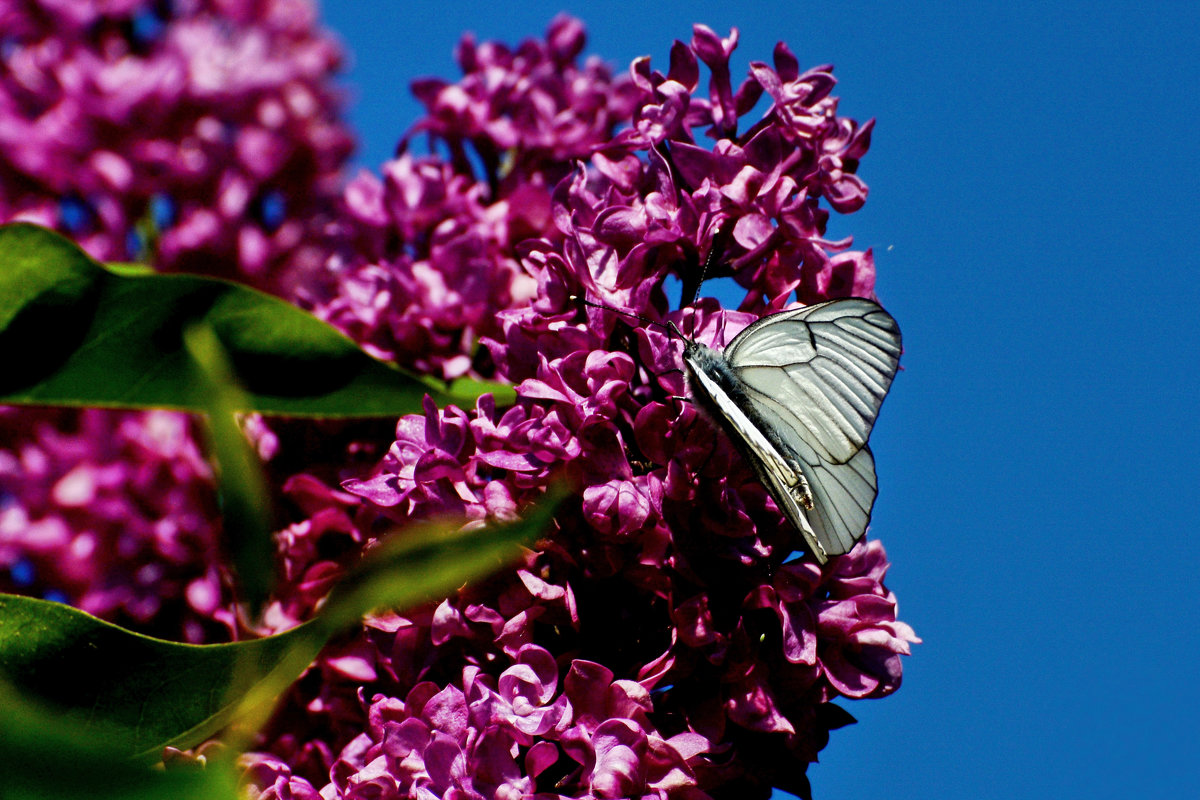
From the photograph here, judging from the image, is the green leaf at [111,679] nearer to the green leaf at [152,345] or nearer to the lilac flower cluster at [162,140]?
the green leaf at [152,345]

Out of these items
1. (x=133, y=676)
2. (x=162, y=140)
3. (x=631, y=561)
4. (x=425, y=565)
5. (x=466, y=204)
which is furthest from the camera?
(x=162, y=140)

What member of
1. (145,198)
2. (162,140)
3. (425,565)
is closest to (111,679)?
(425,565)

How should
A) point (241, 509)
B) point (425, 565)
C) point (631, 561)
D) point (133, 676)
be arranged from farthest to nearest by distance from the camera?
point (631, 561)
point (133, 676)
point (241, 509)
point (425, 565)

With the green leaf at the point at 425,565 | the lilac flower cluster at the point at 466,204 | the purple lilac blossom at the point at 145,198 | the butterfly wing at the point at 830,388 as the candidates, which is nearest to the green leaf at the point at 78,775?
the green leaf at the point at 425,565

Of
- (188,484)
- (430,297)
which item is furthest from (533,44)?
(188,484)

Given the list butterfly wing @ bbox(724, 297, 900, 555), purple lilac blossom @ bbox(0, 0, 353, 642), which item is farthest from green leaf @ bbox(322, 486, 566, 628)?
purple lilac blossom @ bbox(0, 0, 353, 642)

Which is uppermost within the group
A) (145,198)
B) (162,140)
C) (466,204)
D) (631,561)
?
(162,140)

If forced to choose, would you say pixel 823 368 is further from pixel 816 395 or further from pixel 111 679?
pixel 111 679
